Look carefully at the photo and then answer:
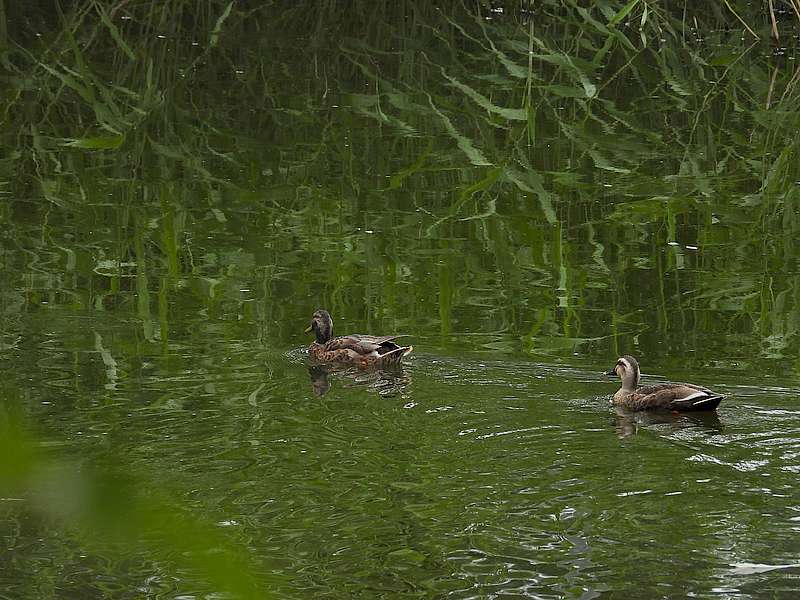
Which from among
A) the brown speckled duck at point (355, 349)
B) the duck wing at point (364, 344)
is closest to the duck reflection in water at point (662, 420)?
the brown speckled duck at point (355, 349)

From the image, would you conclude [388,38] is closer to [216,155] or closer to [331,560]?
[216,155]

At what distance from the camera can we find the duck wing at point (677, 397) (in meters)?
5.74

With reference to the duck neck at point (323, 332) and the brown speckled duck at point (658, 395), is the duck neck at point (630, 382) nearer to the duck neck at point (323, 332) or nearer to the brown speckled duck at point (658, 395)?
the brown speckled duck at point (658, 395)

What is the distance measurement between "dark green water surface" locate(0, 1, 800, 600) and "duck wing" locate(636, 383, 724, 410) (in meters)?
0.08

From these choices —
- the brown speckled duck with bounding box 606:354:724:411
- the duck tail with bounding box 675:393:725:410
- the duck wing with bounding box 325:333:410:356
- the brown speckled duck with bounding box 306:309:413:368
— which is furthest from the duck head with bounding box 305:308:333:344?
the duck tail with bounding box 675:393:725:410

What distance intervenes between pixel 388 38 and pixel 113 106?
5.70 meters

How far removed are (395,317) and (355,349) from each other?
832 millimetres

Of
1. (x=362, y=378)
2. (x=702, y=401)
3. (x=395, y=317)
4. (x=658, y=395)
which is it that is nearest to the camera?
(x=702, y=401)

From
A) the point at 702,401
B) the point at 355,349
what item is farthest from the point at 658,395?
the point at 355,349

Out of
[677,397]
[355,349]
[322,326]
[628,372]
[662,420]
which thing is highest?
[322,326]

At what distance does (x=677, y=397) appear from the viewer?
588cm

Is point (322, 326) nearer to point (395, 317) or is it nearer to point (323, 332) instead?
point (323, 332)

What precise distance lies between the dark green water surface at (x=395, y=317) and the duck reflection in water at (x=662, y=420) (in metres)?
0.02

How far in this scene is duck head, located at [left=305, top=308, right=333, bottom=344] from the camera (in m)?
7.41
